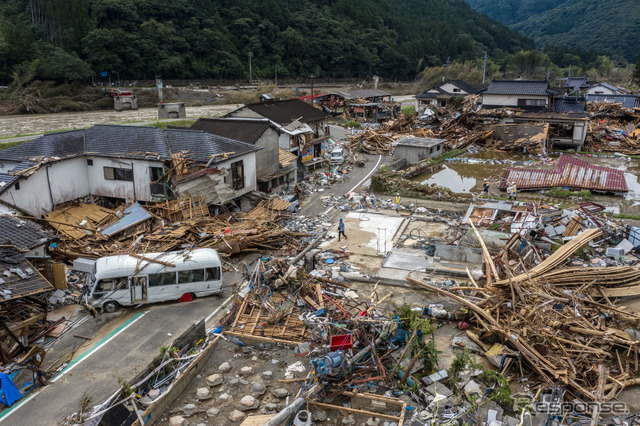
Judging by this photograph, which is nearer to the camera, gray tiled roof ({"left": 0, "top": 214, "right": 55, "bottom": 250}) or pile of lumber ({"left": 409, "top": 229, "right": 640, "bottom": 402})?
pile of lumber ({"left": 409, "top": 229, "right": 640, "bottom": 402})

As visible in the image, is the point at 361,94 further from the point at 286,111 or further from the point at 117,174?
the point at 117,174

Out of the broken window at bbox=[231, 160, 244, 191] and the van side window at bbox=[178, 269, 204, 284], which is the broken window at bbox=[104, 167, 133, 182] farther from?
the van side window at bbox=[178, 269, 204, 284]

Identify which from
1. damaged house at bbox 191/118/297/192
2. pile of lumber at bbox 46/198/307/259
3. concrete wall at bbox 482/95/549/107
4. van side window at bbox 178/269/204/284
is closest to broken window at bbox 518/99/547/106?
concrete wall at bbox 482/95/549/107

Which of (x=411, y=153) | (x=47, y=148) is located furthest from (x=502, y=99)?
(x=47, y=148)

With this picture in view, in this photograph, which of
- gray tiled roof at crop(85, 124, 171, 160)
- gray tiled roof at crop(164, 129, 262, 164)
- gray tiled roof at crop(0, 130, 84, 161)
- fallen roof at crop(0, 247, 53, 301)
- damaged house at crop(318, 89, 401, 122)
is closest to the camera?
fallen roof at crop(0, 247, 53, 301)

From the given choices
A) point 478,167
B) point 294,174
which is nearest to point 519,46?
point 478,167

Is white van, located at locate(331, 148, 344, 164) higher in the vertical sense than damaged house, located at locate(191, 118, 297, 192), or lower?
lower
